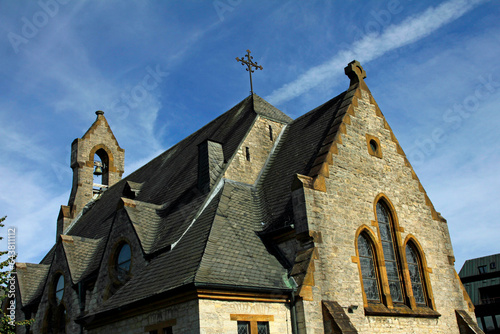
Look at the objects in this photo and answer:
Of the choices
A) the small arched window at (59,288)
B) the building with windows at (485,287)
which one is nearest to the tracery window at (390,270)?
the small arched window at (59,288)

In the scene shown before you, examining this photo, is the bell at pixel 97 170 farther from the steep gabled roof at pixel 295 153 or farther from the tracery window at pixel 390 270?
the tracery window at pixel 390 270

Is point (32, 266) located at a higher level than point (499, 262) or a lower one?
lower

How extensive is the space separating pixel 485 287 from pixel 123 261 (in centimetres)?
3712

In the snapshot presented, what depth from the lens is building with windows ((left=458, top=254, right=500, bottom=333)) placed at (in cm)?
3881

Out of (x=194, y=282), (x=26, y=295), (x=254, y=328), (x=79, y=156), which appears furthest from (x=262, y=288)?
(x=79, y=156)

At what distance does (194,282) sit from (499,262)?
141ft

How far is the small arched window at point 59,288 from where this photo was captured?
1908cm

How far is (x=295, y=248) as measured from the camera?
13.2 metres

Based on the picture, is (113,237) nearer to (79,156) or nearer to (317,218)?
(317,218)

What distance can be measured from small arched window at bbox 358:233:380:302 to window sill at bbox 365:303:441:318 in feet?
1.14

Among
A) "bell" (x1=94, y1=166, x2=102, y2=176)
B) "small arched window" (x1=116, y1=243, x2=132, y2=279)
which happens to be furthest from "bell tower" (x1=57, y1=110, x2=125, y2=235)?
"small arched window" (x1=116, y1=243, x2=132, y2=279)

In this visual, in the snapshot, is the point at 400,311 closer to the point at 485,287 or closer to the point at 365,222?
the point at 365,222

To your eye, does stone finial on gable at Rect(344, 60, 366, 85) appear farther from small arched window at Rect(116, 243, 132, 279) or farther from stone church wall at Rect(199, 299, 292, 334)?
small arched window at Rect(116, 243, 132, 279)

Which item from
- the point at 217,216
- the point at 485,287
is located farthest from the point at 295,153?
the point at 485,287
